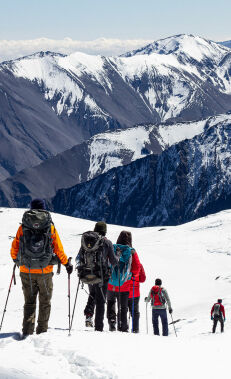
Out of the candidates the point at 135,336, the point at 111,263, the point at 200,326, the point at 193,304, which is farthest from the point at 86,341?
the point at 193,304

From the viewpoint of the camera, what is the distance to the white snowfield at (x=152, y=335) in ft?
38.1

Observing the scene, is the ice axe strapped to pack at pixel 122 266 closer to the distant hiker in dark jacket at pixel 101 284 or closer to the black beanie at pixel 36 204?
the distant hiker in dark jacket at pixel 101 284

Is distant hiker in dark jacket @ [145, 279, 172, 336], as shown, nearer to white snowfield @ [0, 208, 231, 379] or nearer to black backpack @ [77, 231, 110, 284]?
white snowfield @ [0, 208, 231, 379]

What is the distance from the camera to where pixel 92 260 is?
48.8 feet

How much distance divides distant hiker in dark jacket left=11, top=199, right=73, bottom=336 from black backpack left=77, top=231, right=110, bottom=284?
109cm

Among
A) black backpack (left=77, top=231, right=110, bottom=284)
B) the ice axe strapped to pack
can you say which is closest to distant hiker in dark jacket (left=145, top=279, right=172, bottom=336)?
the ice axe strapped to pack

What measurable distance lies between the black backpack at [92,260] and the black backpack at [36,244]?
1522 mm

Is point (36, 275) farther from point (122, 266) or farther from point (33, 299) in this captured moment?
point (122, 266)

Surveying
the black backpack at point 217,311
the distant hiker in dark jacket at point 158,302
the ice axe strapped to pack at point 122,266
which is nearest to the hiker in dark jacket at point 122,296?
the ice axe strapped to pack at point 122,266

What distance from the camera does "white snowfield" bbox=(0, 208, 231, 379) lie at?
1160cm

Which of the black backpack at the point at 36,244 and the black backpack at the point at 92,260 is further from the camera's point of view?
the black backpack at the point at 92,260

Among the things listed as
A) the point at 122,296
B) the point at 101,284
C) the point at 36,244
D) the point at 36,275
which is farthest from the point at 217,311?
the point at 36,244

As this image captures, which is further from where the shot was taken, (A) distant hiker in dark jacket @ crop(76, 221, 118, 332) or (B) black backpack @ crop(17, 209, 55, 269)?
(A) distant hiker in dark jacket @ crop(76, 221, 118, 332)

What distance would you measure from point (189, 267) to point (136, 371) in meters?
40.4
